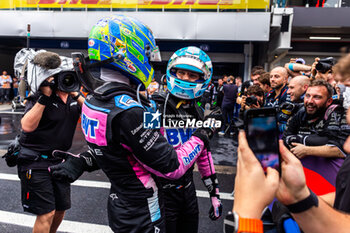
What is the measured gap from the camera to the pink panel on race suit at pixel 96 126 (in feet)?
4.80

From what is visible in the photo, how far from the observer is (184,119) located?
2.12 metres

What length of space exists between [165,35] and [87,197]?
10913 mm

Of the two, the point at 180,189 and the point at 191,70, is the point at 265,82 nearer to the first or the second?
the point at 191,70

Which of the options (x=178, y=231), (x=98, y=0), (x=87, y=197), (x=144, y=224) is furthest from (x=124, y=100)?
(x=98, y=0)

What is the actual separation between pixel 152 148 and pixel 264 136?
67 cm

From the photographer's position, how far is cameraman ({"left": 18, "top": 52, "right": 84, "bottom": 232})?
238 centimetres

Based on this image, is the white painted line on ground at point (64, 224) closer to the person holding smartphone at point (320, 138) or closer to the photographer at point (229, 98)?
the person holding smartphone at point (320, 138)

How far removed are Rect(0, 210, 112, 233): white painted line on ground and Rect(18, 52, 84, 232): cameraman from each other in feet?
1.88

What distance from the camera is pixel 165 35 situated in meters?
13.5

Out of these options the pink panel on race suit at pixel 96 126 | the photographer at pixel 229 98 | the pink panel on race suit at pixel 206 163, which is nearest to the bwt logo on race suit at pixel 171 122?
the pink panel on race suit at pixel 96 126

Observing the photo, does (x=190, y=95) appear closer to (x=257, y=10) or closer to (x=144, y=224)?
(x=144, y=224)

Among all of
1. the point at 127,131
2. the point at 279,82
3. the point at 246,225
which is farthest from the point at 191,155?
the point at 279,82

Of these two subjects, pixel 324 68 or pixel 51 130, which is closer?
pixel 51 130

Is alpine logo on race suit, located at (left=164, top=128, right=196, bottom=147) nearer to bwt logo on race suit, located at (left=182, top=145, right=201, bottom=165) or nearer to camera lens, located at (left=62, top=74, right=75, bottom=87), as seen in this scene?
bwt logo on race suit, located at (left=182, top=145, right=201, bottom=165)
